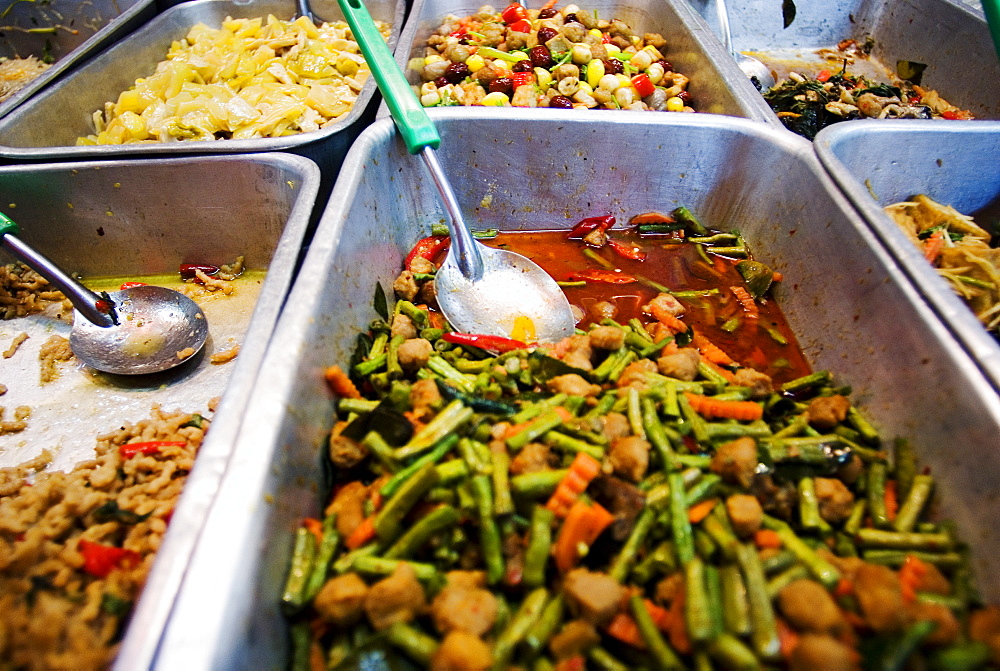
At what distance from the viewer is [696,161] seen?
2.69m

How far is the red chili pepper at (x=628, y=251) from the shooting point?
2.64 metres

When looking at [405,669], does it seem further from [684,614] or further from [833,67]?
[833,67]

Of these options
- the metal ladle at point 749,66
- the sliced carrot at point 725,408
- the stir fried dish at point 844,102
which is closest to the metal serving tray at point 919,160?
the stir fried dish at point 844,102

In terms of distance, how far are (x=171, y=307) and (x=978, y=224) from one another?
4108 mm

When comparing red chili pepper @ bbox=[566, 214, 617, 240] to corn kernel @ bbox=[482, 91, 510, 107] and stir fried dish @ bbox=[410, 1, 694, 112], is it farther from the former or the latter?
corn kernel @ bbox=[482, 91, 510, 107]

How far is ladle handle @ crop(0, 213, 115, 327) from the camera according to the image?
2.08m

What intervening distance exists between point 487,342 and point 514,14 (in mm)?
3193

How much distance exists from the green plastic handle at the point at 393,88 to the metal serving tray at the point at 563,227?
157 mm

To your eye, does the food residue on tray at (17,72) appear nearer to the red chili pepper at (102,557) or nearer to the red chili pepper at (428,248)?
the red chili pepper at (428,248)

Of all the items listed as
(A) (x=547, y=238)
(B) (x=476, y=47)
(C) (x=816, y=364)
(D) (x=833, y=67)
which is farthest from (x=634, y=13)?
(C) (x=816, y=364)

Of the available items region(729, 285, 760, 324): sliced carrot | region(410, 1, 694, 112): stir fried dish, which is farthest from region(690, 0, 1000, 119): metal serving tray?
region(729, 285, 760, 324): sliced carrot

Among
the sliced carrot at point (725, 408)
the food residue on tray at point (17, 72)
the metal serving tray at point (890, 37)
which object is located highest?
the metal serving tray at point (890, 37)

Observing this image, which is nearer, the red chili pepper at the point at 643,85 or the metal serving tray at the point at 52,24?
the red chili pepper at the point at 643,85

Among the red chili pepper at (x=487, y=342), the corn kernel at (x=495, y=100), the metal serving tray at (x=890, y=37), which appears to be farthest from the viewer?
the metal serving tray at (x=890, y=37)
